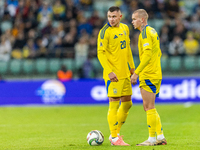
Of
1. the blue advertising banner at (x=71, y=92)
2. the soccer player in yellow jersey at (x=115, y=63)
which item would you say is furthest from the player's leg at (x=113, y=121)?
the blue advertising banner at (x=71, y=92)

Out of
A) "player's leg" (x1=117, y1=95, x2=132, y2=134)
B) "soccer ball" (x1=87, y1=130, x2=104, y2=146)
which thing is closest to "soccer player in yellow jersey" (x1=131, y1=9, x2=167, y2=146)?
"player's leg" (x1=117, y1=95, x2=132, y2=134)

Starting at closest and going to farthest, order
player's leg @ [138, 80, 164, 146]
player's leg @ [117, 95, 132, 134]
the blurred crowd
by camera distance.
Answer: player's leg @ [138, 80, 164, 146], player's leg @ [117, 95, 132, 134], the blurred crowd

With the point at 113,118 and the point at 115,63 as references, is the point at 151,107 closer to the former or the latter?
the point at 113,118

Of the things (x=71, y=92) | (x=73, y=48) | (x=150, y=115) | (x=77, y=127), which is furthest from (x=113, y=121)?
(x=73, y=48)

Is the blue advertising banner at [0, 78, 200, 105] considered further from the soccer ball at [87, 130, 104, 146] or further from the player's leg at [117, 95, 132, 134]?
the soccer ball at [87, 130, 104, 146]

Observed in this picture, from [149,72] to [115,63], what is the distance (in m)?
0.70

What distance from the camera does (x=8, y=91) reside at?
622 inches

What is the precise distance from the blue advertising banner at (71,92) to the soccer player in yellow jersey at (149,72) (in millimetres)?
8612

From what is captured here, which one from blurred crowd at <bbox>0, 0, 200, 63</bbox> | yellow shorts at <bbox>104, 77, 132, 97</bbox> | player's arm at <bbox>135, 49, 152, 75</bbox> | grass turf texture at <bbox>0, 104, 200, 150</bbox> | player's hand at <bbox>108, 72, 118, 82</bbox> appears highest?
blurred crowd at <bbox>0, 0, 200, 63</bbox>

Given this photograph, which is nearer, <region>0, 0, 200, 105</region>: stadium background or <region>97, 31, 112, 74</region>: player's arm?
<region>97, 31, 112, 74</region>: player's arm

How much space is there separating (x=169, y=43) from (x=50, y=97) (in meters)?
5.55

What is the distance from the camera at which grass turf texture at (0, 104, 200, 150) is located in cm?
687

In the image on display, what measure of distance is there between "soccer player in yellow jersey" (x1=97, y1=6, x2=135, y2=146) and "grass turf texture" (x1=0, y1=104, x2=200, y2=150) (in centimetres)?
56

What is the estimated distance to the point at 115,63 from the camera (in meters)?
7.01
